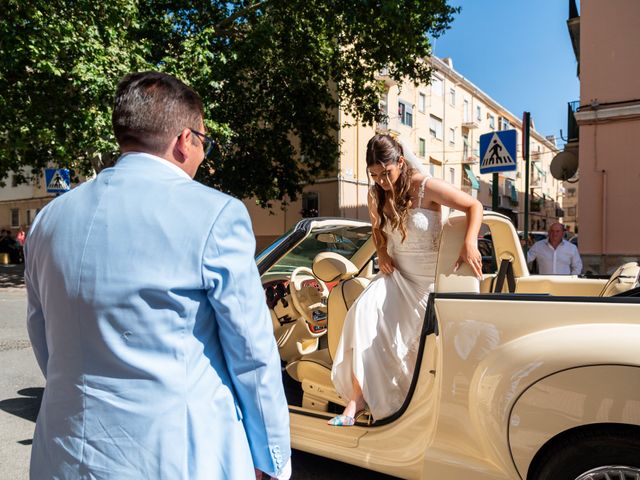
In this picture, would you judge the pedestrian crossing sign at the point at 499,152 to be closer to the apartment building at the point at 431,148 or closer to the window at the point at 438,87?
the apartment building at the point at 431,148

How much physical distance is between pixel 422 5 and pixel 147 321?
14.5 meters

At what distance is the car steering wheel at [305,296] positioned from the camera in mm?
3730

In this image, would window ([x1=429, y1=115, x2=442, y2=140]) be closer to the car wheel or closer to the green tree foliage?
the green tree foliage

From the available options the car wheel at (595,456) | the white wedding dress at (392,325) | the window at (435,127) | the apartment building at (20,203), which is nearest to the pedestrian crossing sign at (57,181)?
the white wedding dress at (392,325)

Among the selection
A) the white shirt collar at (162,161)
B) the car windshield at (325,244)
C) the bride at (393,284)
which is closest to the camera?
the white shirt collar at (162,161)

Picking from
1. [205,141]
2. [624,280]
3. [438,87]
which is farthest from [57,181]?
[438,87]

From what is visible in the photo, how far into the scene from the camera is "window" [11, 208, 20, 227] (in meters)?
36.7

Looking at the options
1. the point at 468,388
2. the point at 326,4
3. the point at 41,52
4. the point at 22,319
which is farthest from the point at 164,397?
the point at 326,4

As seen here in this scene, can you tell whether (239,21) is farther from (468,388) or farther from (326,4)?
(468,388)

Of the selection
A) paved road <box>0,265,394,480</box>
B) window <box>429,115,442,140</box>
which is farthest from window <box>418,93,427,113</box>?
paved road <box>0,265,394,480</box>

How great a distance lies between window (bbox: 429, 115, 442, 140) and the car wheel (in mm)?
32411

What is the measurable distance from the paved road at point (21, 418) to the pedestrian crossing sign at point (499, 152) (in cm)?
493

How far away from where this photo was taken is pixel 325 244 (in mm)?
3572

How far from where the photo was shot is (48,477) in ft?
3.97
